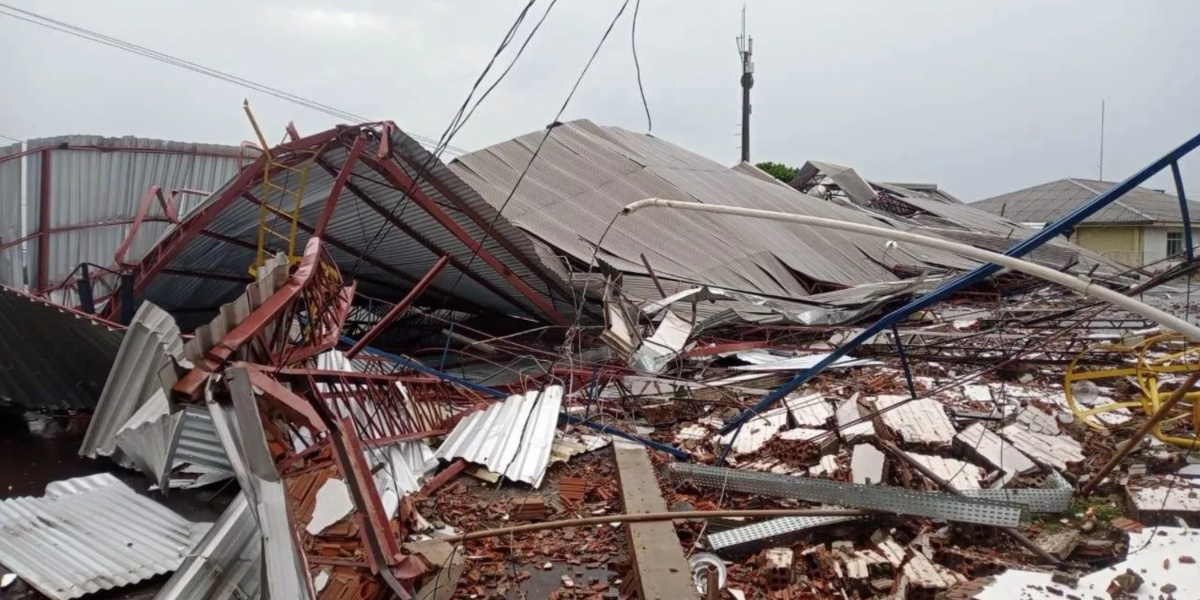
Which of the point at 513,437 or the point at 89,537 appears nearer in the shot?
the point at 89,537

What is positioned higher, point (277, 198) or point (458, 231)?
point (277, 198)

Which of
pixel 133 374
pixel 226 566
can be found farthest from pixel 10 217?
pixel 226 566

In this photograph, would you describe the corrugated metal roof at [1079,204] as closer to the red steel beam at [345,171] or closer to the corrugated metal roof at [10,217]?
the red steel beam at [345,171]

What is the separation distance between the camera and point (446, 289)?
33.5 feet

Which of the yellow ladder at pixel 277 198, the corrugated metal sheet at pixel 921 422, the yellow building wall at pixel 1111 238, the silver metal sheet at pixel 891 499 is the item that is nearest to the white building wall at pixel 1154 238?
the yellow building wall at pixel 1111 238

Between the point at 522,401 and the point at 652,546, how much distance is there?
2930mm

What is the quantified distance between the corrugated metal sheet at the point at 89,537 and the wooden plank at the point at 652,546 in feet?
8.69

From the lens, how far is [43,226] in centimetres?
844

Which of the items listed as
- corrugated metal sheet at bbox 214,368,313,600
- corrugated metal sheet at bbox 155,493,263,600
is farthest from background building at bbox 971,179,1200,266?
corrugated metal sheet at bbox 214,368,313,600

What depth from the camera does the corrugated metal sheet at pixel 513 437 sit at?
5.71 m

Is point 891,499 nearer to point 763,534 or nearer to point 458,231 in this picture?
point 763,534

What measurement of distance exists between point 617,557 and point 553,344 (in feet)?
19.7

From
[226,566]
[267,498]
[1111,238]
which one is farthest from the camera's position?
[1111,238]

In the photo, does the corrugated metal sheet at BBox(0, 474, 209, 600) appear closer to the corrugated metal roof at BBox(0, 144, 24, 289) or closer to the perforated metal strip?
the perforated metal strip
